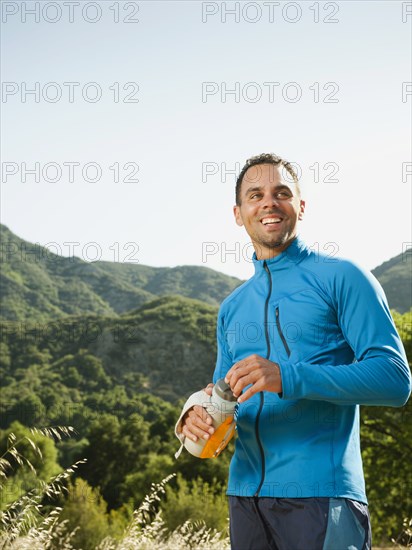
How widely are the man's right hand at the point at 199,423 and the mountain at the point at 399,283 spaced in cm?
7249

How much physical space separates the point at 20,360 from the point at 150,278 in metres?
95.0

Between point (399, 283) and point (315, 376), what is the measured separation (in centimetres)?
8109

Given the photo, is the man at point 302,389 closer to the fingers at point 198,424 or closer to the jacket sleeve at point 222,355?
the fingers at point 198,424

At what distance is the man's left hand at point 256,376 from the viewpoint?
2027mm

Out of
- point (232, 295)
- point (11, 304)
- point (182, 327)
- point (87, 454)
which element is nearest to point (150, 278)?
point (11, 304)

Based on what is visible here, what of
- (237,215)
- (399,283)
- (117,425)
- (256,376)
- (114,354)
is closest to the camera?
(256,376)

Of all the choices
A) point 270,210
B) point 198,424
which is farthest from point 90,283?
point 198,424

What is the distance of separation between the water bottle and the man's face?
1.98 feet

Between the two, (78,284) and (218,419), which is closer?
(218,419)

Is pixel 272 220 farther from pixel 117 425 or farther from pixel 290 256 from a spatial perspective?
pixel 117 425

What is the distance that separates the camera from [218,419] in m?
2.29

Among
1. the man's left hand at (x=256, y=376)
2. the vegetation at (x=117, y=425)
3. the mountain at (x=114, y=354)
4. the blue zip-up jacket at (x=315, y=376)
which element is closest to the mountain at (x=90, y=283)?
the vegetation at (x=117, y=425)

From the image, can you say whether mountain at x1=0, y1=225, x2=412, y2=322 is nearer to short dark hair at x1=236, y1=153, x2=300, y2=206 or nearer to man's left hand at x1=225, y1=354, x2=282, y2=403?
short dark hair at x1=236, y1=153, x2=300, y2=206

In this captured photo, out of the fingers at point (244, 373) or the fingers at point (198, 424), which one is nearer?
the fingers at point (244, 373)
